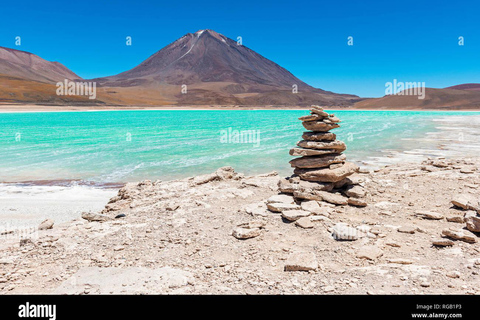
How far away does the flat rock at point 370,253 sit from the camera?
5008 mm

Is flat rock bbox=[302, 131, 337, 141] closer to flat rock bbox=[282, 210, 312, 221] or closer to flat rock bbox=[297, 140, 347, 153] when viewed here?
flat rock bbox=[297, 140, 347, 153]

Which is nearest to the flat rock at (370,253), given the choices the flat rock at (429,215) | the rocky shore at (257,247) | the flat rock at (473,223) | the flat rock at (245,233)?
the rocky shore at (257,247)

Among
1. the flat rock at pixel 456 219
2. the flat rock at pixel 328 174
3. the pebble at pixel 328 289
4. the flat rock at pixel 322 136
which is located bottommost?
the pebble at pixel 328 289

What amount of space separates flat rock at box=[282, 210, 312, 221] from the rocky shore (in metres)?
0.03

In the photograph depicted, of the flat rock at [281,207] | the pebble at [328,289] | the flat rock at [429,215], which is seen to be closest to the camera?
the pebble at [328,289]

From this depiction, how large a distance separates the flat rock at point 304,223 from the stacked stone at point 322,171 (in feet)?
3.34

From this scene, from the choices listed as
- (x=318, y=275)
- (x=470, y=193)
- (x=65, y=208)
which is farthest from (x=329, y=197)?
(x=65, y=208)

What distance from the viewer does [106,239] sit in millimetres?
5984

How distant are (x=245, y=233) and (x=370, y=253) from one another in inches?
81.9

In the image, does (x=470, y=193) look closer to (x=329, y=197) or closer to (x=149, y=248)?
(x=329, y=197)

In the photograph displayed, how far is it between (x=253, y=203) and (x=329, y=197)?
67.8 inches

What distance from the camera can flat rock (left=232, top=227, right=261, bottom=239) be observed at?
579cm

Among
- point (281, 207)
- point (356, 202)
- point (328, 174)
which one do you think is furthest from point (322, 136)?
point (281, 207)

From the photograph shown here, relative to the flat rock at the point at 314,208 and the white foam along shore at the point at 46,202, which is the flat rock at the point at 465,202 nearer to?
the flat rock at the point at 314,208
